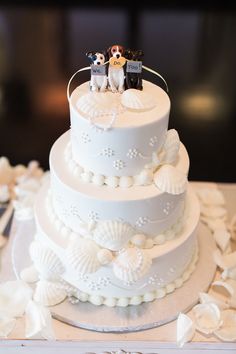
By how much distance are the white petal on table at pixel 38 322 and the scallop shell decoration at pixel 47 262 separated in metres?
0.11

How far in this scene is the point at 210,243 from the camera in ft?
6.17

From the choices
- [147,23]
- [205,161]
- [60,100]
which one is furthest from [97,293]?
[147,23]

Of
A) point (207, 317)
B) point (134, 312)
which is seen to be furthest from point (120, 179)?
point (207, 317)

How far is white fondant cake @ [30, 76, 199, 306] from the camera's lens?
1.46m

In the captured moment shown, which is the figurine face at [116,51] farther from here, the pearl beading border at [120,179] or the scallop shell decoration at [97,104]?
the pearl beading border at [120,179]

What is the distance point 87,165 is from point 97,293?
0.42m

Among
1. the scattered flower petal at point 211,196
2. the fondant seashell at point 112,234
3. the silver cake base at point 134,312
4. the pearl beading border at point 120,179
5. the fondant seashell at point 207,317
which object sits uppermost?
the pearl beading border at point 120,179

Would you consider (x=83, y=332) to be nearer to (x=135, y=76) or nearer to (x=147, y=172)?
(x=147, y=172)

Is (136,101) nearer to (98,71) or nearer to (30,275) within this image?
(98,71)

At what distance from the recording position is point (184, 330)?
1.55 meters

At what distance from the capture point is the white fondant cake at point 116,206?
4.80 feet

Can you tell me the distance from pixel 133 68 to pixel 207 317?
0.83m

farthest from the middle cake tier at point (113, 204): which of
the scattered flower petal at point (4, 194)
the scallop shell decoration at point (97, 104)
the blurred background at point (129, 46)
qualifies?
the blurred background at point (129, 46)

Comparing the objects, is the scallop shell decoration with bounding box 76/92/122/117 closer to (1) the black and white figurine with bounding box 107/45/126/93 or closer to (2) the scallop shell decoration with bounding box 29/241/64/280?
(1) the black and white figurine with bounding box 107/45/126/93
